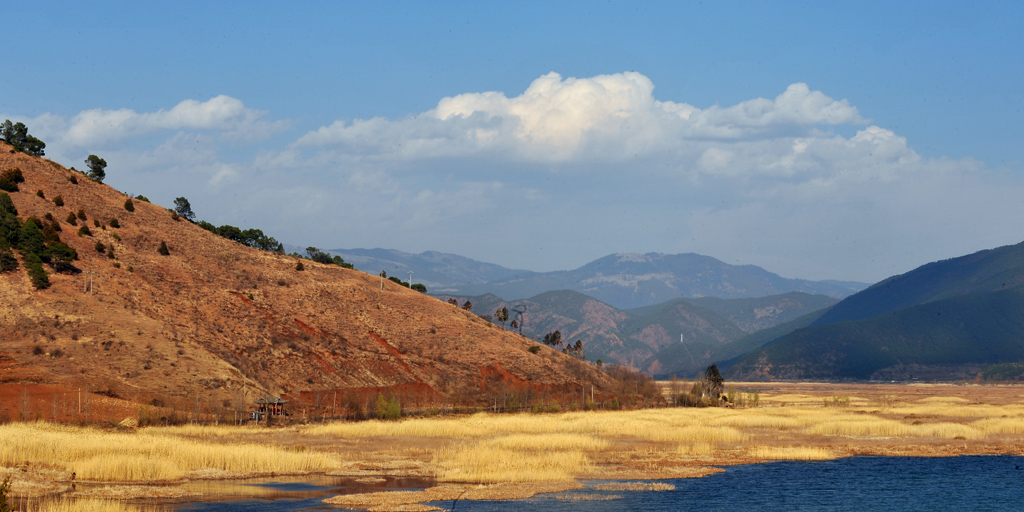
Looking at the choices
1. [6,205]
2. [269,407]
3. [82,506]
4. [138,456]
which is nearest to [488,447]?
[138,456]

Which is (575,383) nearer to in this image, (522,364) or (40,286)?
(522,364)

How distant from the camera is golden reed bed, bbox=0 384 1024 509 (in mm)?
52250

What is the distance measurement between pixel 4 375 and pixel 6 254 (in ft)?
75.8

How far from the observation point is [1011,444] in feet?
255

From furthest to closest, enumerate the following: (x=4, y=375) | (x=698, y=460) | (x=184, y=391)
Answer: (x=184, y=391)
(x=4, y=375)
(x=698, y=460)

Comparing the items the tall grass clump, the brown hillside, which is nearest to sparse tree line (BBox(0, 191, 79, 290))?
the brown hillside

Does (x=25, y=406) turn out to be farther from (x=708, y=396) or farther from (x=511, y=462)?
(x=708, y=396)

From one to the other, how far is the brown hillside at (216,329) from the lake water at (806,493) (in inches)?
1846

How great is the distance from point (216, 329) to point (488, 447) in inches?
2282

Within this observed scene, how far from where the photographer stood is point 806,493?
52.4m

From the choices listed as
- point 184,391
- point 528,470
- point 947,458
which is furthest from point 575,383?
point 528,470

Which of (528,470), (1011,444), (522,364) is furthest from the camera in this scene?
(522,364)

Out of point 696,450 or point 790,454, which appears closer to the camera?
point 790,454

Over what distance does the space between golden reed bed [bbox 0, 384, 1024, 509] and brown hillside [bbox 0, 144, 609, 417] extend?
55.1ft
